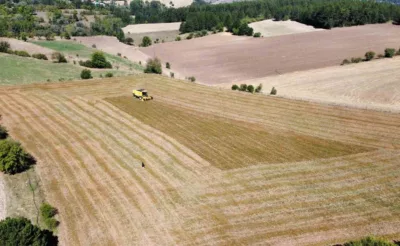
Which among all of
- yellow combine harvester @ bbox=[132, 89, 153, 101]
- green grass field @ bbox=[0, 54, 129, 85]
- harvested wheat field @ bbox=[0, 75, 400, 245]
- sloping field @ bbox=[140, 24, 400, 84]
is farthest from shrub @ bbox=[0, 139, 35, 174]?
sloping field @ bbox=[140, 24, 400, 84]

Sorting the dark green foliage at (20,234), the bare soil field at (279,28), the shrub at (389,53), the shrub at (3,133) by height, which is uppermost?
the bare soil field at (279,28)

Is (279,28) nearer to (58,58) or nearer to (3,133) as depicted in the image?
(58,58)

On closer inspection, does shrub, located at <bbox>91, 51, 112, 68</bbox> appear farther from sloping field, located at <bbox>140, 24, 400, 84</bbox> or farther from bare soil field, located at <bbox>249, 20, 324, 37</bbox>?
bare soil field, located at <bbox>249, 20, 324, 37</bbox>

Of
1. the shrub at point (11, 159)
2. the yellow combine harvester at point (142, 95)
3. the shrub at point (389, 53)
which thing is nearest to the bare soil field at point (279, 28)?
the shrub at point (389, 53)

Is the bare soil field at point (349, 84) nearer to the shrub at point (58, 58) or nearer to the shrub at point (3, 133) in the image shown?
the shrub at point (58, 58)

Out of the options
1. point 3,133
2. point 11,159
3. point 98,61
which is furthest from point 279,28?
point 11,159

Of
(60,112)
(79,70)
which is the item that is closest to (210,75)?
(79,70)

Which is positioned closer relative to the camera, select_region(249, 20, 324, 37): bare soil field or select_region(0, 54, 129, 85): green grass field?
select_region(0, 54, 129, 85): green grass field
